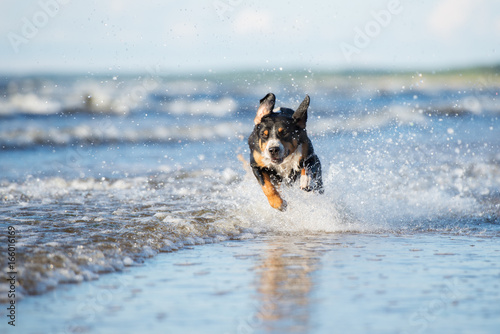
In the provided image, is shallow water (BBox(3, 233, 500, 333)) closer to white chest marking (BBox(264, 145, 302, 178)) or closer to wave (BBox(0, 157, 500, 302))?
wave (BBox(0, 157, 500, 302))

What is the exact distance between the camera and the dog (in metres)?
8.01

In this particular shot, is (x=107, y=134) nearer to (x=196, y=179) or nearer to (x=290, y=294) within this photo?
(x=196, y=179)

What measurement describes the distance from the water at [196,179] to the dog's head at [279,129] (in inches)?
31.7

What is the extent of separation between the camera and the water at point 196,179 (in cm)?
711

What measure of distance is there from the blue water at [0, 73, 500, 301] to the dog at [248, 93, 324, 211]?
1.03 feet

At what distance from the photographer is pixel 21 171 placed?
13.6 meters

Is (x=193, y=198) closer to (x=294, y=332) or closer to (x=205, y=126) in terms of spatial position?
(x=294, y=332)

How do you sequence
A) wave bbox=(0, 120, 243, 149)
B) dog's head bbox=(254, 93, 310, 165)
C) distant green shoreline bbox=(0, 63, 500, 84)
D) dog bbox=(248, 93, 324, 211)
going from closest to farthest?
dog's head bbox=(254, 93, 310, 165)
dog bbox=(248, 93, 324, 211)
wave bbox=(0, 120, 243, 149)
distant green shoreline bbox=(0, 63, 500, 84)

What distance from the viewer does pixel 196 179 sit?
12.5m

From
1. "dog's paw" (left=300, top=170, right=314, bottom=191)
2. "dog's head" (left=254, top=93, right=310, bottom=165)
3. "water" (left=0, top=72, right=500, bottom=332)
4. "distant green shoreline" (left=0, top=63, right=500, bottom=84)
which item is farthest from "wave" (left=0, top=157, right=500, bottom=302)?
"distant green shoreline" (left=0, top=63, right=500, bottom=84)

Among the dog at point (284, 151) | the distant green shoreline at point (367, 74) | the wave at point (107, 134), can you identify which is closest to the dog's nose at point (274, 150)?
the dog at point (284, 151)

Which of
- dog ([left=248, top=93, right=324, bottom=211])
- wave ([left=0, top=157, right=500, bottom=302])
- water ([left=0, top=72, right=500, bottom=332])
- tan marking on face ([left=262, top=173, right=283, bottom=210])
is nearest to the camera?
wave ([left=0, top=157, right=500, bottom=302])

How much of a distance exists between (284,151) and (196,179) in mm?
4832

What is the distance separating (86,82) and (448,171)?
2442 centimetres
